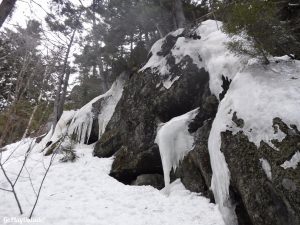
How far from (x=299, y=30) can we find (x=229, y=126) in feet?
10.8

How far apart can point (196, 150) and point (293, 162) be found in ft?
7.96

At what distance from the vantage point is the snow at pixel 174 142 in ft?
20.5

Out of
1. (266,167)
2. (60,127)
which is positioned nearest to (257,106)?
(266,167)

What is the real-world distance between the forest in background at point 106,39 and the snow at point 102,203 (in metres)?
1.24

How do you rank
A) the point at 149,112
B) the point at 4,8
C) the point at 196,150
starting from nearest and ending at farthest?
the point at 4,8, the point at 196,150, the point at 149,112

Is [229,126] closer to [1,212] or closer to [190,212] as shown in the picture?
[190,212]

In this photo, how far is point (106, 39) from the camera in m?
13.1

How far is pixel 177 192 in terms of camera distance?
19.1 ft

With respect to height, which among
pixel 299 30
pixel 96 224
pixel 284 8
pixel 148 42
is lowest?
pixel 96 224

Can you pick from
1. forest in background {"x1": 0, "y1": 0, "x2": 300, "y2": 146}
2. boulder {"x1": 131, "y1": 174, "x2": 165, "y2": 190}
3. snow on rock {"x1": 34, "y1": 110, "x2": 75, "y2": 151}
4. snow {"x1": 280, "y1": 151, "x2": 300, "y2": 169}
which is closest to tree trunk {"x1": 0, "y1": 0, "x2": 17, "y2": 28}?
forest in background {"x1": 0, "y1": 0, "x2": 300, "y2": 146}

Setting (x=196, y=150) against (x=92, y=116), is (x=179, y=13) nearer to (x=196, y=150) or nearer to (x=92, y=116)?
(x=92, y=116)

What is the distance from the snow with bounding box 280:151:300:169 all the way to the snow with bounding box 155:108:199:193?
2.90 meters

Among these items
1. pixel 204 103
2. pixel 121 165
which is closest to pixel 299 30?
pixel 204 103

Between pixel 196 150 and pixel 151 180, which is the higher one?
pixel 196 150
